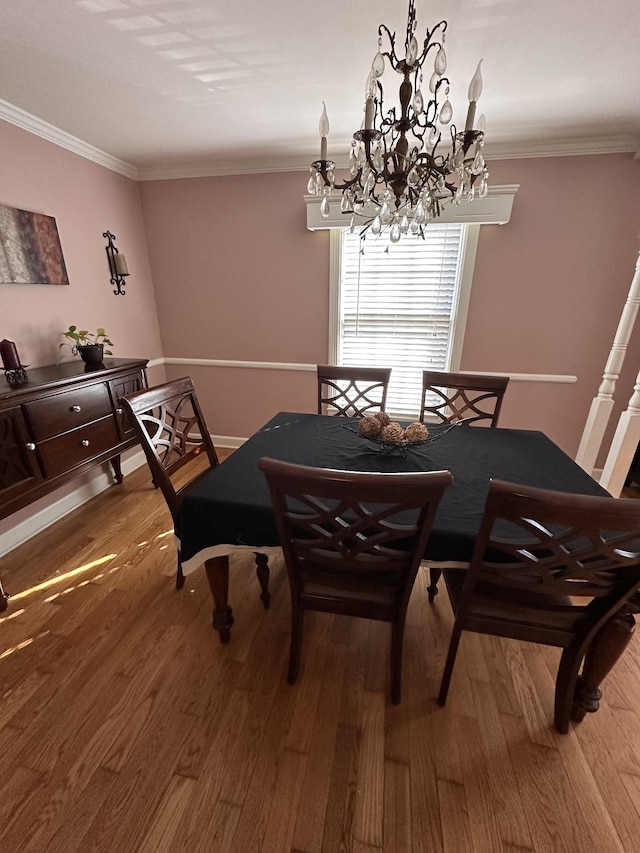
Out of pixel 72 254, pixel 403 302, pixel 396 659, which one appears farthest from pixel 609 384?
pixel 72 254

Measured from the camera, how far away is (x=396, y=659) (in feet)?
3.93

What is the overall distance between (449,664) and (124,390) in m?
2.31

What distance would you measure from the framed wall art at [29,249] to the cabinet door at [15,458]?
0.88 metres

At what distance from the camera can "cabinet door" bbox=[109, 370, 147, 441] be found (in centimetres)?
219

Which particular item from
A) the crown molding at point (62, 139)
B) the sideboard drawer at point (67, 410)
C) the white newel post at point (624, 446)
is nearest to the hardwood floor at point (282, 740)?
the sideboard drawer at point (67, 410)

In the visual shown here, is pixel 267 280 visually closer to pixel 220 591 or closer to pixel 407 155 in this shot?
pixel 407 155

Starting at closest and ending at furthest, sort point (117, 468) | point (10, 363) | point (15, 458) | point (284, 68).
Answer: point (284, 68) → point (15, 458) → point (10, 363) → point (117, 468)

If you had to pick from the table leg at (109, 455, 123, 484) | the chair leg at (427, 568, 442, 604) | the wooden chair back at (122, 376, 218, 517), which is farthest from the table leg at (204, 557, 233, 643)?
the table leg at (109, 455, 123, 484)

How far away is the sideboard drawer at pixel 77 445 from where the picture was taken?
5.91ft

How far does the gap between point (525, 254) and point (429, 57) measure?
4.63 feet

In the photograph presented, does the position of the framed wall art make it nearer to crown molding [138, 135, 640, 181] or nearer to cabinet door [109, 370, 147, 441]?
cabinet door [109, 370, 147, 441]

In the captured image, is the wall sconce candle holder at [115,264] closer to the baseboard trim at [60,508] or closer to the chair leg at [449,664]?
the baseboard trim at [60,508]

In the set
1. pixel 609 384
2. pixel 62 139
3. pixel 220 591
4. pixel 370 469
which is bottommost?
pixel 220 591

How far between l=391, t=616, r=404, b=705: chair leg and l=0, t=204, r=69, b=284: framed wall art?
2606 mm
